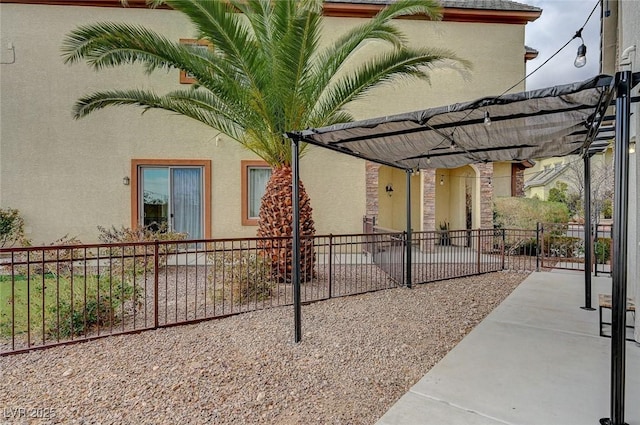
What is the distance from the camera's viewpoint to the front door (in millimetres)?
10570

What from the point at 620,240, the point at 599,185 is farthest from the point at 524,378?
the point at 599,185

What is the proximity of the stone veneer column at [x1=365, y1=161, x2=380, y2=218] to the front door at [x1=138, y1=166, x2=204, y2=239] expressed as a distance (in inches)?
205

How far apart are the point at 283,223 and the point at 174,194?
5222 mm

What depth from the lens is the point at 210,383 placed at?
3285 millimetres

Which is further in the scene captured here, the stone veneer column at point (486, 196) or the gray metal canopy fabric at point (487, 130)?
the stone veneer column at point (486, 196)

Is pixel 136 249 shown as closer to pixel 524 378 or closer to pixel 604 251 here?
pixel 524 378

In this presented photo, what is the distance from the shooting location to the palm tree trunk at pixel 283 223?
6.89 meters

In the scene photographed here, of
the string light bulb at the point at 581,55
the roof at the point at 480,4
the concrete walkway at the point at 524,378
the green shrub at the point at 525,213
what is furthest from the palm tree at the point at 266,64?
the green shrub at the point at 525,213

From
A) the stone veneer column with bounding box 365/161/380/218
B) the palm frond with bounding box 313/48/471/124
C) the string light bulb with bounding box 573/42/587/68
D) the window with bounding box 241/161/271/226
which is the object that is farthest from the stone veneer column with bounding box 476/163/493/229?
the window with bounding box 241/161/271/226

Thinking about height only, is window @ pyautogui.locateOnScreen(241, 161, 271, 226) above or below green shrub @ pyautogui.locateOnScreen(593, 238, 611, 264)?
above

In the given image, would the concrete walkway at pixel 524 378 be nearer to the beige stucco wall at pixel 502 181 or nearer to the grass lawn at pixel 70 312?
the grass lawn at pixel 70 312

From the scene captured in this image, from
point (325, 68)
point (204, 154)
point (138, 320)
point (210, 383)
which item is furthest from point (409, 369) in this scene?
point (204, 154)

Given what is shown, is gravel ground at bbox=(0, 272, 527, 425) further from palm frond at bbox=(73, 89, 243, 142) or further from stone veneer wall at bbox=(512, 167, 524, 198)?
stone veneer wall at bbox=(512, 167, 524, 198)

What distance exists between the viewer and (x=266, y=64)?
624cm
